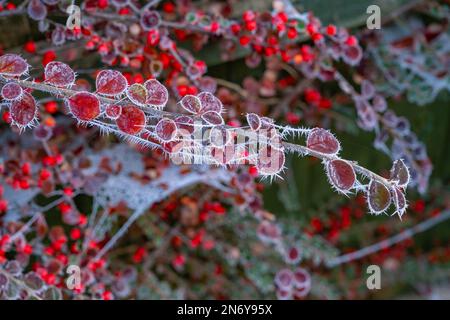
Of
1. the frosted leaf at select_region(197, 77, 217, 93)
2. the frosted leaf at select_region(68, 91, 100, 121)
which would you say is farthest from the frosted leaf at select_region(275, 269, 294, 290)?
the frosted leaf at select_region(68, 91, 100, 121)

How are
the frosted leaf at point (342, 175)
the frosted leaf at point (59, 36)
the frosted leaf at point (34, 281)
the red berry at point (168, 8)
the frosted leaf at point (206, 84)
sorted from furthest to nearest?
the red berry at point (168, 8) → the frosted leaf at point (206, 84) → the frosted leaf at point (59, 36) → the frosted leaf at point (34, 281) → the frosted leaf at point (342, 175)

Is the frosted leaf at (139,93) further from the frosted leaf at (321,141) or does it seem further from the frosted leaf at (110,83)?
the frosted leaf at (321,141)

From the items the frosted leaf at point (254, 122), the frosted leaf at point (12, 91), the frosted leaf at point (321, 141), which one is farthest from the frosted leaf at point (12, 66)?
the frosted leaf at point (321, 141)

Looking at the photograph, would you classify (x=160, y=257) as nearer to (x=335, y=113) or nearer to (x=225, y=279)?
(x=225, y=279)

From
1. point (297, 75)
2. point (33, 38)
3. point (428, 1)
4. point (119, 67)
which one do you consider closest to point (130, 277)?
point (119, 67)

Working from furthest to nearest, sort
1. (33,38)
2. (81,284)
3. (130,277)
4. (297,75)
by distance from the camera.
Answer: (297,75), (130,277), (33,38), (81,284)

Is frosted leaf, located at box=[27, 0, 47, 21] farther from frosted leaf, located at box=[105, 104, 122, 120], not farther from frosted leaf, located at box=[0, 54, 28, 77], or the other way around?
frosted leaf, located at box=[105, 104, 122, 120]
